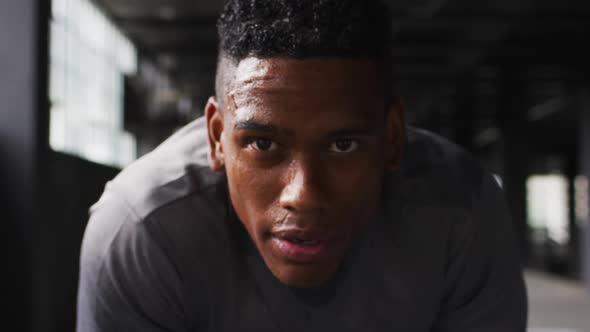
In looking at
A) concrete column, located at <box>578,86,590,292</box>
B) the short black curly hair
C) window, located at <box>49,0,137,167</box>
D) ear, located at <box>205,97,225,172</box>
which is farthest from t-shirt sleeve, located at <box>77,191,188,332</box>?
concrete column, located at <box>578,86,590,292</box>

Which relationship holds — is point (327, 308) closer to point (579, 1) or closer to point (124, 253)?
point (124, 253)

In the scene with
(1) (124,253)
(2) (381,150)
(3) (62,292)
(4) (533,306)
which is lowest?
(4) (533,306)

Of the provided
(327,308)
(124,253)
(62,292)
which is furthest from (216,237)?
(62,292)

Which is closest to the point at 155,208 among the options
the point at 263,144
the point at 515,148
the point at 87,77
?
the point at 263,144

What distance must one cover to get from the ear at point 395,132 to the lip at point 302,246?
26 cm

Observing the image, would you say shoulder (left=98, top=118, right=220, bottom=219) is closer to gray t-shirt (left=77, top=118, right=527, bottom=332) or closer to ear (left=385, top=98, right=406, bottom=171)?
gray t-shirt (left=77, top=118, right=527, bottom=332)

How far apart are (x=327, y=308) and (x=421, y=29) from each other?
9264 mm

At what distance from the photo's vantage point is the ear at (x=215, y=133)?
1.48m

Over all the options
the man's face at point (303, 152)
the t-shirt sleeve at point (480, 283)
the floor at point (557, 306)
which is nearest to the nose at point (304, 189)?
the man's face at point (303, 152)

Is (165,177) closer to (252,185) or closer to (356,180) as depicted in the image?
(252,185)

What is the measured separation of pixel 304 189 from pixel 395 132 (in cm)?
30

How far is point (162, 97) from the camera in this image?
711 inches

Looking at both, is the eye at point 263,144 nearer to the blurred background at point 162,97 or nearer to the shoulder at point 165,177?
the shoulder at point 165,177

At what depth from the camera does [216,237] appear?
1.56 meters
